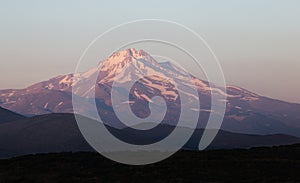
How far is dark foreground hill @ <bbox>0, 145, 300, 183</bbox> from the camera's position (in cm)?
4984

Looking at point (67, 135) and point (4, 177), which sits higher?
point (4, 177)

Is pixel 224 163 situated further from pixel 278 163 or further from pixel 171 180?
pixel 171 180

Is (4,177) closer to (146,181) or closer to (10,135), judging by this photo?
(146,181)

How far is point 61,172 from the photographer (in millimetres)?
55469

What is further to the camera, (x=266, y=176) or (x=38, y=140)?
(x=38, y=140)

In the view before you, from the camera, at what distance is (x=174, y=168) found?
183 feet

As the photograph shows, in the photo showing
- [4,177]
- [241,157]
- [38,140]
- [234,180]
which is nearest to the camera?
[234,180]

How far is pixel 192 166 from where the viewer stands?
187ft

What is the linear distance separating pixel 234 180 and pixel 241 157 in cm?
1548

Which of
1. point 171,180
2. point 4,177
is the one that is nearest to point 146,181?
point 171,180

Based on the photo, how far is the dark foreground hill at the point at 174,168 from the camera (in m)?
49.8

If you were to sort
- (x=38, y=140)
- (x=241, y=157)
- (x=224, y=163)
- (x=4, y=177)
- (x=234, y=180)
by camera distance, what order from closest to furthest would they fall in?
(x=234, y=180) → (x=4, y=177) → (x=224, y=163) → (x=241, y=157) → (x=38, y=140)

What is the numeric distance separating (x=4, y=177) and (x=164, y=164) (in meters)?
18.1

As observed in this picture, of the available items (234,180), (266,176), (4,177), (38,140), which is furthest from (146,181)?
(38,140)
